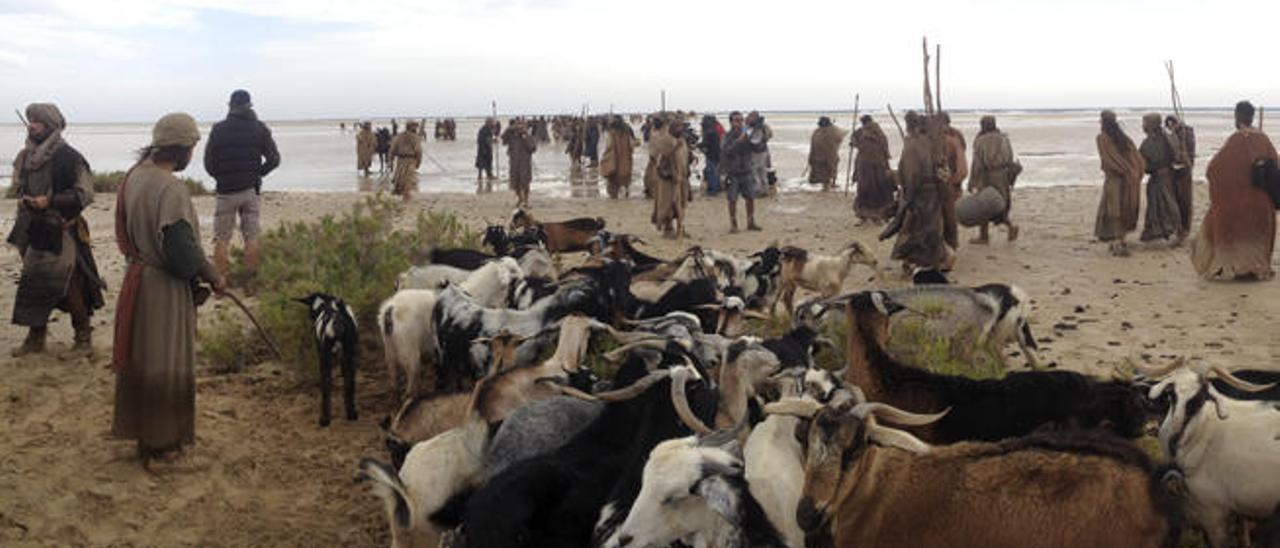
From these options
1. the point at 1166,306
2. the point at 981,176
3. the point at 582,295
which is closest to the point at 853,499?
the point at 582,295

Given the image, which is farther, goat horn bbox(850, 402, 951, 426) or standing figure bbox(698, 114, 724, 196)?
standing figure bbox(698, 114, 724, 196)

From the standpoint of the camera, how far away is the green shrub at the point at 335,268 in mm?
7301

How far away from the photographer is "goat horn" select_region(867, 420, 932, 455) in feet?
11.3

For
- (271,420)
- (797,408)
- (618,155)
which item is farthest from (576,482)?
(618,155)

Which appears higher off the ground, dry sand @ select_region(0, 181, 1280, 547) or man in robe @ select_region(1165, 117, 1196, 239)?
man in robe @ select_region(1165, 117, 1196, 239)

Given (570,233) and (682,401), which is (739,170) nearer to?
(570,233)

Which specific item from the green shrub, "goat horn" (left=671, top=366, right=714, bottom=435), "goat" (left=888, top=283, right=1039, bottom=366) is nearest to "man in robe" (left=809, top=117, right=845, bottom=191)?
the green shrub

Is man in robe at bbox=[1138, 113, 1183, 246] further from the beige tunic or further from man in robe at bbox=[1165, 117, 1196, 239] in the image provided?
the beige tunic

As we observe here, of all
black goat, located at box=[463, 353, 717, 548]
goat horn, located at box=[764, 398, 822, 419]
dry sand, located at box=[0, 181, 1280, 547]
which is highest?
goat horn, located at box=[764, 398, 822, 419]

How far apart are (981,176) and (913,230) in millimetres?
2855

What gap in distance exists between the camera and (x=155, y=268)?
5395 mm

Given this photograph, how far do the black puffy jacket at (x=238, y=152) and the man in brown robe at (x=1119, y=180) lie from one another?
30.5 ft

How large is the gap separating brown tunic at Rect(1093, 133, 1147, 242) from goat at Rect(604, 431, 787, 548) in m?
10.0

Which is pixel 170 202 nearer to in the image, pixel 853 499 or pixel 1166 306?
pixel 853 499
